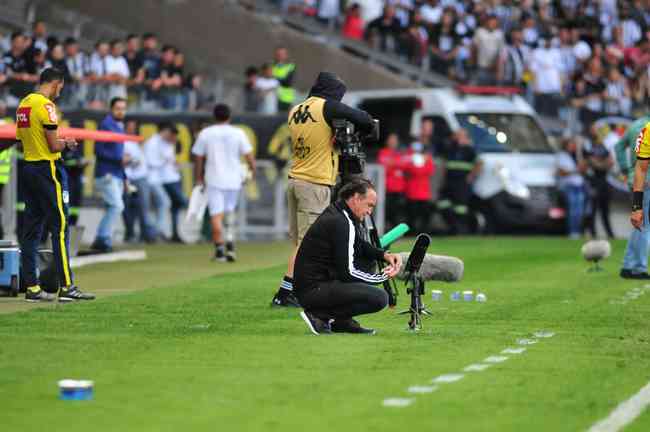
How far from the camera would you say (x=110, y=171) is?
21.5m

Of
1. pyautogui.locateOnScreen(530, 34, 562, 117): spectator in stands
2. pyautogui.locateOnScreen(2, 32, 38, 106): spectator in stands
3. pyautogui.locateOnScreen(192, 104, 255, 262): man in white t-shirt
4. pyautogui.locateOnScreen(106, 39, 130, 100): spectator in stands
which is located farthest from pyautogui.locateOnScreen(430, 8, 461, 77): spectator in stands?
pyautogui.locateOnScreen(192, 104, 255, 262): man in white t-shirt

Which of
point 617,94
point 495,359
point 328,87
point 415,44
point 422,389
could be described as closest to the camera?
point 422,389

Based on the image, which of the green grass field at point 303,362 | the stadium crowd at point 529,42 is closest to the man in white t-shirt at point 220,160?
the green grass field at point 303,362

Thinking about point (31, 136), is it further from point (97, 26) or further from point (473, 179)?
point (97, 26)

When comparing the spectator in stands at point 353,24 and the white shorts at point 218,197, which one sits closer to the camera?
the white shorts at point 218,197

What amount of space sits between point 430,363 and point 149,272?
949 centimetres

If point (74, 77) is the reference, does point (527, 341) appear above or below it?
below

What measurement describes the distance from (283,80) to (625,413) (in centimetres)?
2097

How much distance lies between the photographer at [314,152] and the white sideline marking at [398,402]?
206 inches

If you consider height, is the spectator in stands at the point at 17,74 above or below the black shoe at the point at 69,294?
above

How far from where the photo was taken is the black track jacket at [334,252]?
12055mm

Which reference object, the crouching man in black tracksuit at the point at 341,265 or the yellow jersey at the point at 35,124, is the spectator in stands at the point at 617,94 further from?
the crouching man in black tracksuit at the point at 341,265

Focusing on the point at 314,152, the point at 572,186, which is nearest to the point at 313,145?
the point at 314,152

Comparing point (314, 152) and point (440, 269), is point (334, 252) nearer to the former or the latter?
point (314, 152)
